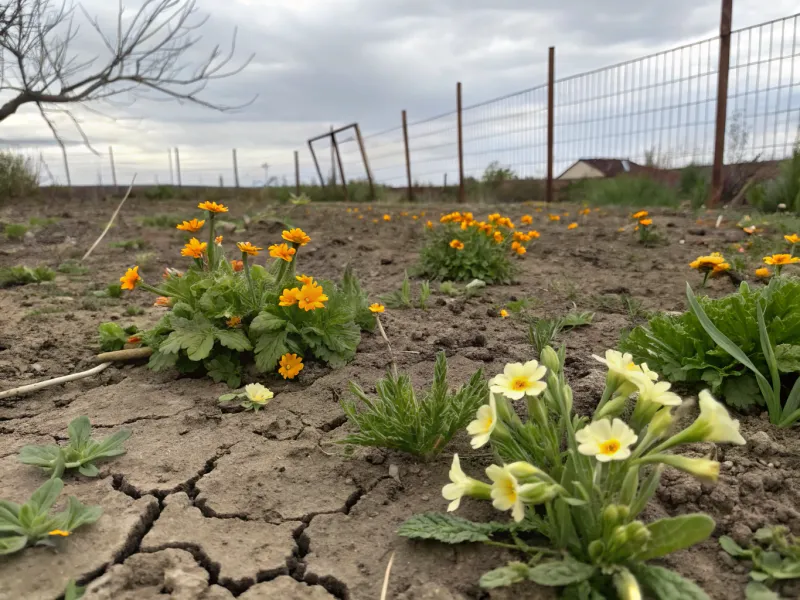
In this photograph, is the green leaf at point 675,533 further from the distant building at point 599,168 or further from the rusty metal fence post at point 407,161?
the rusty metal fence post at point 407,161

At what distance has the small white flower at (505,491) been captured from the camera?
1.18 metres

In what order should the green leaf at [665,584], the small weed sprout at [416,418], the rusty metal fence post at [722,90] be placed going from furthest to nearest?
the rusty metal fence post at [722,90], the small weed sprout at [416,418], the green leaf at [665,584]

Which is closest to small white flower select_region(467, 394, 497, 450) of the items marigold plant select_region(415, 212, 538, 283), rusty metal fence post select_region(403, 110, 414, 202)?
marigold plant select_region(415, 212, 538, 283)

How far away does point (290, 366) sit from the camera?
90.7 inches

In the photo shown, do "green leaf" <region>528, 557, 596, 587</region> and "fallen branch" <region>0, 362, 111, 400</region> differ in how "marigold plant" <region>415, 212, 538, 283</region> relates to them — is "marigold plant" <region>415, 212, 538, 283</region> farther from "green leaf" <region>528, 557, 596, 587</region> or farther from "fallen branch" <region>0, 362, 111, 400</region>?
"green leaf" <region>528, 557, 596, 587</region>

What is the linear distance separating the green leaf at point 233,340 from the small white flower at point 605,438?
1478 millimetres

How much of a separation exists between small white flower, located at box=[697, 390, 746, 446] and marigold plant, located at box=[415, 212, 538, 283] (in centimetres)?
263

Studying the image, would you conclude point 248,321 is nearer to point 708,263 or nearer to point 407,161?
point 708,263

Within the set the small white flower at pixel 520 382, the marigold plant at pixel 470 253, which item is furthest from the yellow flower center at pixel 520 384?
the marigold plant at pixel 470 253

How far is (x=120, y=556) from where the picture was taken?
1.41m

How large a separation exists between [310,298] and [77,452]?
0.93 m

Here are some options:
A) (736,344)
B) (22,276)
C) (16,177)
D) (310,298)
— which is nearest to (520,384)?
(736,344)

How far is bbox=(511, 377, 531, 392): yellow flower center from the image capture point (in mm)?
1374

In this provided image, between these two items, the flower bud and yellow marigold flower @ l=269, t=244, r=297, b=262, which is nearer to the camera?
the flower bud
